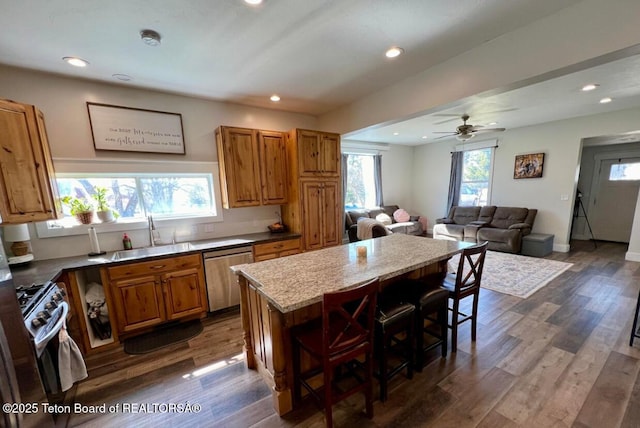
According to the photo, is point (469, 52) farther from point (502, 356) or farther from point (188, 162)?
point (188, 162)

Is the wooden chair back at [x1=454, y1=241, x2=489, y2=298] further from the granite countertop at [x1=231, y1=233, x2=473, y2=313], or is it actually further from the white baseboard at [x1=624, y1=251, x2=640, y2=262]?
the white baseboard at [x1=624, y1=251, x2=640, y2=262]

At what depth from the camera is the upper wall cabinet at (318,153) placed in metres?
3.54

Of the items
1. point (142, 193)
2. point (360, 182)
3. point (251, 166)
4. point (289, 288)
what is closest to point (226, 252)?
point (251, 166)

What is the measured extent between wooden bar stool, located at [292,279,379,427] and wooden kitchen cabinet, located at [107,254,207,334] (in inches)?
66.9

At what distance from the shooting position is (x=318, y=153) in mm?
3689

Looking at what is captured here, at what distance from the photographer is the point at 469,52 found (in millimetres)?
2289

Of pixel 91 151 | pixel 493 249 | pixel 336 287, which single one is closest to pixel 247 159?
pixel 91 151

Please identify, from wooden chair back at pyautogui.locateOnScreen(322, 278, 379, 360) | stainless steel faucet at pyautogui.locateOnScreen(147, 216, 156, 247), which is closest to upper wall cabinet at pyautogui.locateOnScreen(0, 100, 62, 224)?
stainless steel faucet at pyautogui.locateOnScreen(147, 216, 156, 247)

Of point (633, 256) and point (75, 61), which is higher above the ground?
point (75, 61)

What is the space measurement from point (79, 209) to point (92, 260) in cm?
61

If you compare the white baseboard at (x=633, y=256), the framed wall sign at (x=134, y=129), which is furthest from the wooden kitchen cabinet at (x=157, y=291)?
the white baseboard at (x=633, y=256)

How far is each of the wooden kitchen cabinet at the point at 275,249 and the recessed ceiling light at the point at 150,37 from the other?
2255 mm

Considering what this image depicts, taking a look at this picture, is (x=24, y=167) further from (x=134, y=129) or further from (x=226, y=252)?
(x=226, y=252)

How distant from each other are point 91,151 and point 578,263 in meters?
7.77
